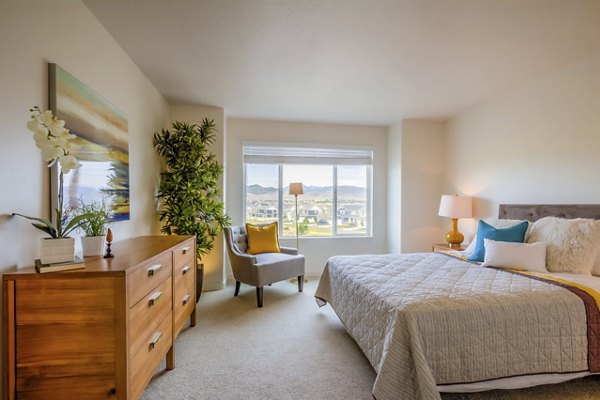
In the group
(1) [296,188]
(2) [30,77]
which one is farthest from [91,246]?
(1) [296,188]

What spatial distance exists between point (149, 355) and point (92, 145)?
1.38 m

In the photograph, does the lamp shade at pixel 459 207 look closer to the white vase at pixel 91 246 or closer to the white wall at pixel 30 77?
the white vase at pixel 91 246

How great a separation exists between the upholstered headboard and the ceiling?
134 cm

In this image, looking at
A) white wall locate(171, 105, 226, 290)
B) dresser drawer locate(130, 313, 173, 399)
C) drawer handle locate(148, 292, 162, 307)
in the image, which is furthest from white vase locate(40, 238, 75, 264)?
white wall locate(171, 105, 226, 290)

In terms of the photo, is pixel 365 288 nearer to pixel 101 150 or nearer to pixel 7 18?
pixel 101 150

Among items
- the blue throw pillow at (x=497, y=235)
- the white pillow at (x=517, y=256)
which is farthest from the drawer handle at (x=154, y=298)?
the blue throw pillow at (x=497, y=235)

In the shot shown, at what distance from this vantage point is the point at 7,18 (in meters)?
1.21

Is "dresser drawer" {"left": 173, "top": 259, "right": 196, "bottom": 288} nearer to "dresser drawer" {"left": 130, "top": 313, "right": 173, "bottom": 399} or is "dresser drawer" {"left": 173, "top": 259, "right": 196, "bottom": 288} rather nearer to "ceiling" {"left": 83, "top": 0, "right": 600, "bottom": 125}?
"dresser drawer" {"left": 130, "top": 313, "right": 173, "bottom": 399}

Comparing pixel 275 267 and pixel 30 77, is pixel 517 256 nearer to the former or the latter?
pixel 275 267

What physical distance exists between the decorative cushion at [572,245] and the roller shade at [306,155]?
2.74 metres

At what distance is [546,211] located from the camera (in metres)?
2.73

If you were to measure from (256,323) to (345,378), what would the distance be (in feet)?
3.63

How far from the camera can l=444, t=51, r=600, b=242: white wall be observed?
2508 mm

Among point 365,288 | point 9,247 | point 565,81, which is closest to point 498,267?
point 365,288
